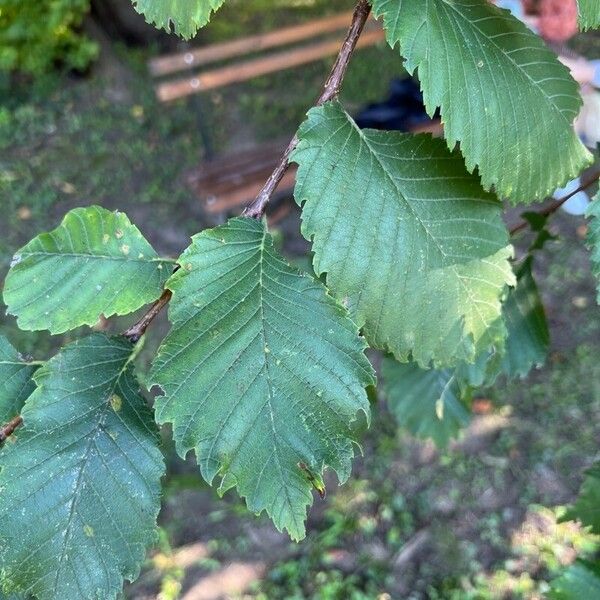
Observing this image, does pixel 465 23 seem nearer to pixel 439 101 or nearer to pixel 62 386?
pixel 439 101

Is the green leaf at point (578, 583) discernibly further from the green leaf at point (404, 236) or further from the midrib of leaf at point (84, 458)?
the midrib of leaf at point (84, 458)

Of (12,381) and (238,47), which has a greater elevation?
(238,47)

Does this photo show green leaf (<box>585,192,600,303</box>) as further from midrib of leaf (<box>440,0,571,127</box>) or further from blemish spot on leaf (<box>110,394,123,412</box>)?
blemish spot on leaf (<box>110,394,123,412</box>)

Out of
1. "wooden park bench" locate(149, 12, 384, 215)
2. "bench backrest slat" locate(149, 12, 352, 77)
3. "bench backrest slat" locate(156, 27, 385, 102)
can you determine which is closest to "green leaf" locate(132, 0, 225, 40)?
"wooden park bench" locate(149, 12, 384, 215)

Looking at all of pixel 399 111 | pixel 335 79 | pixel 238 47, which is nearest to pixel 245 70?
pixel 238 47

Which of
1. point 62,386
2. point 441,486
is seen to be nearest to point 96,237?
point 62,386

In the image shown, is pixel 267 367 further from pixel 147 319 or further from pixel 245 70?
pixel 245 70
